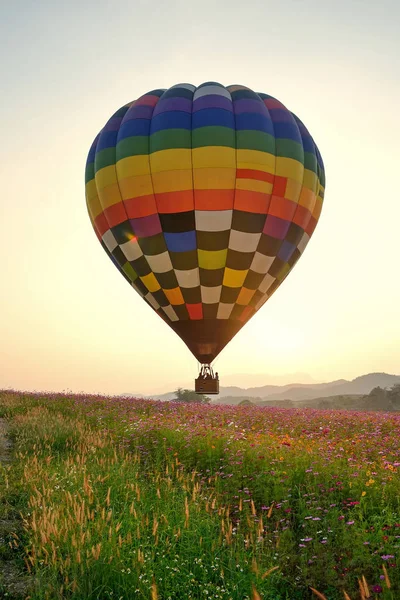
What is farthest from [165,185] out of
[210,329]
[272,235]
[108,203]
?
[210,329]

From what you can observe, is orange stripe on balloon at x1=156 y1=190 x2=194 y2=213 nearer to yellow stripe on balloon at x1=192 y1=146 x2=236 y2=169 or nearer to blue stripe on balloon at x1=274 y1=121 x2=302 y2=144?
yellow stripe on balloon at x1=192 y1=146 x2=236 y2=169

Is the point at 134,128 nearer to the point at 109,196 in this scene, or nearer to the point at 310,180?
the point at 109,196

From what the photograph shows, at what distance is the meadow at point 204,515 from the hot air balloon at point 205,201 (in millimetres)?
4390

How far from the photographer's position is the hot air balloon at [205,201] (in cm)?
1466

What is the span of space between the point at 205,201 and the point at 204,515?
9.97 m

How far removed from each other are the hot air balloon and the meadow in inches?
173

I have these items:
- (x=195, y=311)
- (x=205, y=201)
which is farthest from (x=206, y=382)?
(x=205, y=201)

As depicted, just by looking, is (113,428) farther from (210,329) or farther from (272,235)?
(272,235)

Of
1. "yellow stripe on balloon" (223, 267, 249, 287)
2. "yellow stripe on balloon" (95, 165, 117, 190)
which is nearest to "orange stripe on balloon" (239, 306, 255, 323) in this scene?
"yellow stripe on balloon" (223, 267, 249, 287)

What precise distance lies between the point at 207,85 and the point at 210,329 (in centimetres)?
835

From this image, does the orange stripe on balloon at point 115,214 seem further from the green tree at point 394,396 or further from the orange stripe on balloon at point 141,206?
the green tree at point 394,396

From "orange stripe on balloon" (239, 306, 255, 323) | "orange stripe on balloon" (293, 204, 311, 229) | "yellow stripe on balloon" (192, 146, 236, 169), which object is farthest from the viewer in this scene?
"orange stripe on balloon" (239, 306, 255, 323)

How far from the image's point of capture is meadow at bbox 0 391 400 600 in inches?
195

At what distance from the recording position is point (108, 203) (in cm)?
1596
